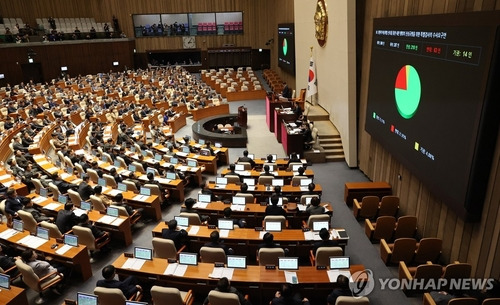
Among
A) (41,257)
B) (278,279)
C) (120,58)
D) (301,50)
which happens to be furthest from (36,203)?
(120,58)

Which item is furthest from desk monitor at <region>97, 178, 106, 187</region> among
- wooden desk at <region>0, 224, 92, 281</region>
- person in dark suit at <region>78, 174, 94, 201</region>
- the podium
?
the podium

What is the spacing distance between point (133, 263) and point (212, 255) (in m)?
1.40

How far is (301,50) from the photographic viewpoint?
20312 millimetres

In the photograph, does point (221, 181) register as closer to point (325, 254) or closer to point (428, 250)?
point (325, 254)

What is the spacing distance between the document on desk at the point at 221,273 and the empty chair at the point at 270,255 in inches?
23.3

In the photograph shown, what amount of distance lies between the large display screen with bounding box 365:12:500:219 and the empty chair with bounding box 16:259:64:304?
7.15m

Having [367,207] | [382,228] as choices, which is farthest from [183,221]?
[367,207]

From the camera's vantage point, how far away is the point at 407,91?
319 inches

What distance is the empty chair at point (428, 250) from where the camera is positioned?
700cm

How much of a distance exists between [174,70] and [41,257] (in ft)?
85.8

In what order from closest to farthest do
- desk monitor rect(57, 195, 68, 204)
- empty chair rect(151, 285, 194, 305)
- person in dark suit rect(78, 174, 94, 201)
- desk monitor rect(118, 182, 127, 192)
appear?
empty chair rect(151, 285, 194, 305), desk monitor rect(57, 195, 68, 204), person in dark suit rect(78, 174, 94, 201), desk monitor rect(118, 182, 127, 192)

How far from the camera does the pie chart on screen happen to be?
25.1 feet

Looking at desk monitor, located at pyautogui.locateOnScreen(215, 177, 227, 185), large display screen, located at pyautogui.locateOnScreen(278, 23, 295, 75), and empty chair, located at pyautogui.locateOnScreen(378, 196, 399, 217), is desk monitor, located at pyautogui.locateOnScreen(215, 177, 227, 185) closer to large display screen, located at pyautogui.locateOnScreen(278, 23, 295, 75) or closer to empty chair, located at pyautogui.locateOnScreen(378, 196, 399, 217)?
empty chair, located at pyautogui.locateOnScreen(378, 196, 399, 217)

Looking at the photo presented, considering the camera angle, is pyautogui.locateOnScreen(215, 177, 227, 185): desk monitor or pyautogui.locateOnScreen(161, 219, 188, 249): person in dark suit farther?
pyautogui.locateOnScreen(215, 177, 227, 185): desk monitor
